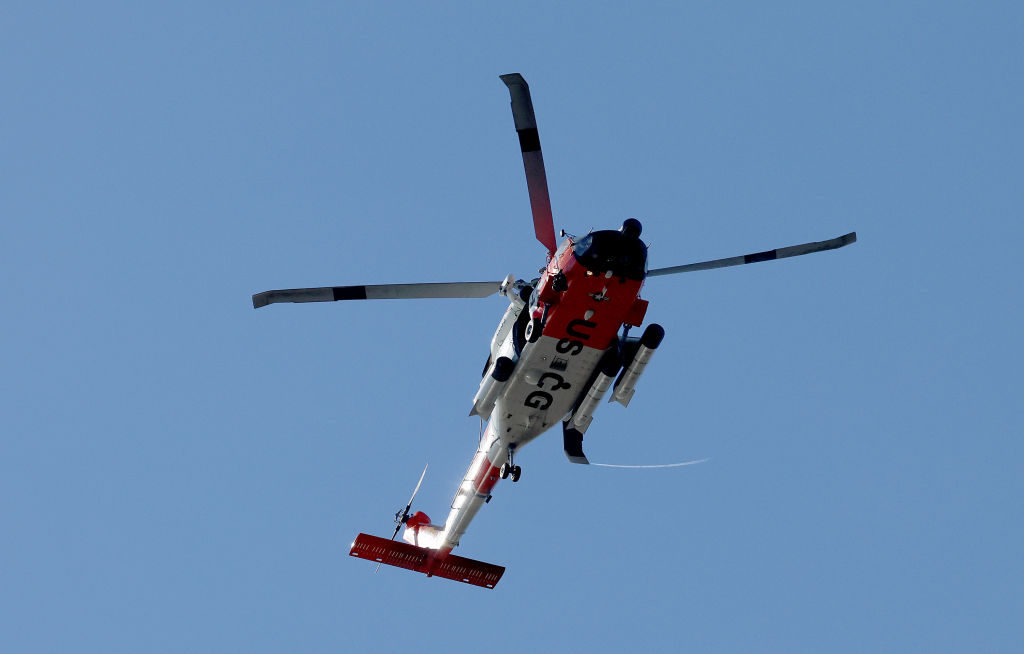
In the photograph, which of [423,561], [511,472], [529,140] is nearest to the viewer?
[529,140]

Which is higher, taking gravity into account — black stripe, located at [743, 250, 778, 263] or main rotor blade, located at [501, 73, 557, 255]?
black stripe, located at [743, 250, 778, 263]

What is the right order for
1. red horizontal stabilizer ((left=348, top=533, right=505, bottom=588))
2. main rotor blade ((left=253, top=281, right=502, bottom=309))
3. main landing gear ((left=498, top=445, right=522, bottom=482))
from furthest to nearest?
red horizontal stabilizer ((left=348, top=533, right=505, bottom=588))
main landing gear ((left=498, top=445, right=522, bottom=482))
main rotor blade ((left=253, top=281, right=502, bottom=309))

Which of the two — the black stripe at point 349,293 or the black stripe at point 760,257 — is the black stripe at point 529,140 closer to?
the black stripe at point 349,293

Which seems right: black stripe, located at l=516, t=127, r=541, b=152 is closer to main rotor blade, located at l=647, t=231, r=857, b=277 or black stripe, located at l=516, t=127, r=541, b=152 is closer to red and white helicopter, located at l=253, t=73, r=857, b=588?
red and white helicopter, located at l=253, t=73, r=857, b=588

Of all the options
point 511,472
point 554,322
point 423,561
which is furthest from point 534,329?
point 423,561

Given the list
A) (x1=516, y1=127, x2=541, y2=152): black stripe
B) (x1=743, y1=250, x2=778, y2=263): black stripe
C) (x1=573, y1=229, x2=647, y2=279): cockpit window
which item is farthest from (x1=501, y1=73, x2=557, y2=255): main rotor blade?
(x1=743, y1=250, x2=778, y2=263): black stripe

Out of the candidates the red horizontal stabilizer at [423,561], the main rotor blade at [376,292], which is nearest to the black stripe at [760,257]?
the main rotor blade at [376,292]

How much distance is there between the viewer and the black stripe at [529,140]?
2359cm

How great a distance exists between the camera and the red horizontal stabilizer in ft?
103

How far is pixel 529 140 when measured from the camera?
77.6 feet

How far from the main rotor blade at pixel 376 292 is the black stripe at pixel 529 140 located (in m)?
3.29

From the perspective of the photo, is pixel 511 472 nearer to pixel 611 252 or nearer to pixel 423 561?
pixel 423 561

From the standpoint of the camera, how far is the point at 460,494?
30719mm

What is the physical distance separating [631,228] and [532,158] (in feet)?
7.54
